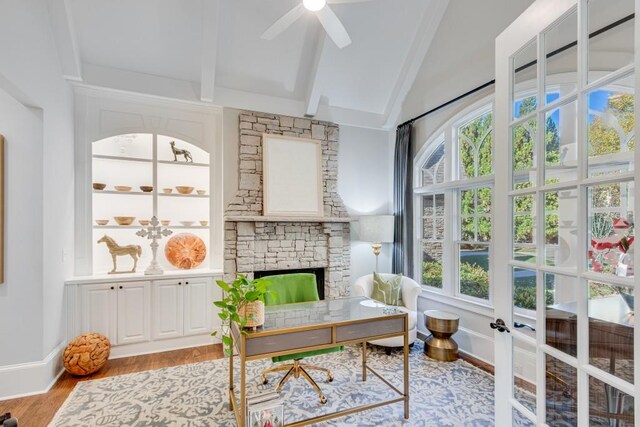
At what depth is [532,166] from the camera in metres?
1.45

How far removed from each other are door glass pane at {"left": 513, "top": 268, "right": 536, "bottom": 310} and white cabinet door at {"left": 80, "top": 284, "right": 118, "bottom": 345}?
3.72 meters

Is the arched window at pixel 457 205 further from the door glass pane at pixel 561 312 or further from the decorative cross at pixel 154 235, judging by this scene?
the decorative cross at pixel 154 235

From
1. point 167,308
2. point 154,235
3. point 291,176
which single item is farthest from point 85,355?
point 291,176

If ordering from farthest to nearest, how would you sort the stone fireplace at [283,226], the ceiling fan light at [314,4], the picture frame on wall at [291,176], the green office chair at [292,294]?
the picture frame on wall at [291,176] < the stone fireplace at [283,226] < the green office chair at [292,294] < the ceiling fan light at [314,4]

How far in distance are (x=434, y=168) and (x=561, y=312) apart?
3057mm

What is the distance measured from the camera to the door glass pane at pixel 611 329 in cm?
102

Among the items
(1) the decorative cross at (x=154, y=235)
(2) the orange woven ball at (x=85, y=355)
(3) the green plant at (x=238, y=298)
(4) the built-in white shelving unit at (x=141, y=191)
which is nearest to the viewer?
(3) the green plant at (x=238, y=298)

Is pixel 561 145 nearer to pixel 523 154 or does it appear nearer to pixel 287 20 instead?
pixel 523 154

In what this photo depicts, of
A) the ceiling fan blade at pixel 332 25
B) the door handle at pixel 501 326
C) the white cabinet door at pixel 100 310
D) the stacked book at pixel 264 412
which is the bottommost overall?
the stacked book at pixel 264 412

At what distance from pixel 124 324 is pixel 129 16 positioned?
10.7 feet

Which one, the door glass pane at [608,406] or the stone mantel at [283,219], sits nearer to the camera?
the door glass pane at [608,406]

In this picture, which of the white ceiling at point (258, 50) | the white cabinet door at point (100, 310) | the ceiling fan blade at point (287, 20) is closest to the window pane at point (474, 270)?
the white ceiling at point (258, 50)

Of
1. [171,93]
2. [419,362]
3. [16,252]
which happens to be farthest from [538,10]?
[16,252]

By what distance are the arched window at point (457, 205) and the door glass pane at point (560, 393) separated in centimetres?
219
